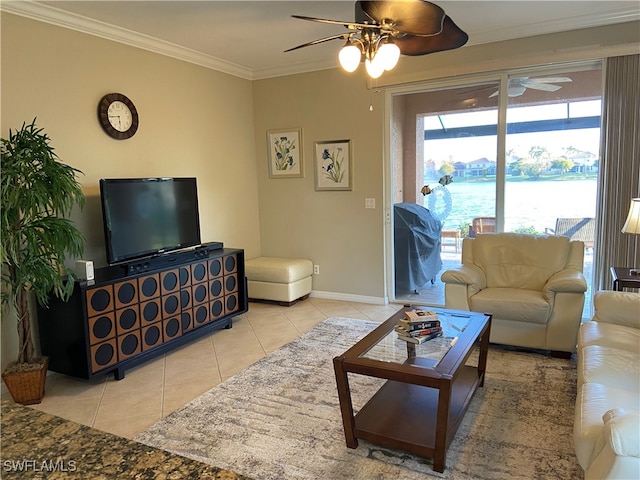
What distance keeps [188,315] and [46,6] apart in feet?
8.48

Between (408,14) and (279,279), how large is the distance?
324 centimetres

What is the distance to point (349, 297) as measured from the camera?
5.28 meters

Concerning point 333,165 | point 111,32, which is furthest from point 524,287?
point 111,32

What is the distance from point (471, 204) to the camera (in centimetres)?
462

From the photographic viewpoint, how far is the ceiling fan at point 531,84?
4148mm

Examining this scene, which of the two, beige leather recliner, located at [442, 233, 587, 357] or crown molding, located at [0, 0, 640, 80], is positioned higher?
crown molding, located at [0, 0, 640, 80]

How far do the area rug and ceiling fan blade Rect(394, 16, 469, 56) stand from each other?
7.45ft

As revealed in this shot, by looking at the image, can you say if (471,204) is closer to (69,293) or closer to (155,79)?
Answer: (155,79)

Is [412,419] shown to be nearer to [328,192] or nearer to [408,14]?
[408,14]

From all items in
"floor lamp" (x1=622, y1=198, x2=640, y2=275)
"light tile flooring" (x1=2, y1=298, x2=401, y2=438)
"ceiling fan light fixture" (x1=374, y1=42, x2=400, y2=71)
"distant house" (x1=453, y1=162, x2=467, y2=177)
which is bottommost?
"light tile flooring" (x1=2, y1=298, x2=401, y2=438)

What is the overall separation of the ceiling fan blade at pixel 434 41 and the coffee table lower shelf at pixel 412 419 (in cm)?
200

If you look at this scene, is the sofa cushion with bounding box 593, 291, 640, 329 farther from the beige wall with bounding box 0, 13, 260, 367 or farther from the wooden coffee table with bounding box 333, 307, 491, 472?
the beige wall with bounding box 0, 13, 260, 367

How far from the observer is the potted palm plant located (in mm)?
2762

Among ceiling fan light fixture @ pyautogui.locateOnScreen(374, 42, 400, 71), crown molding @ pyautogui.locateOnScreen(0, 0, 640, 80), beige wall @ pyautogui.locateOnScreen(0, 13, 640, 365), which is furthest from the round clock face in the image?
ceiling fan light fixture @ pyautogui.locateOnScreen(374, 42, 400, 71)
